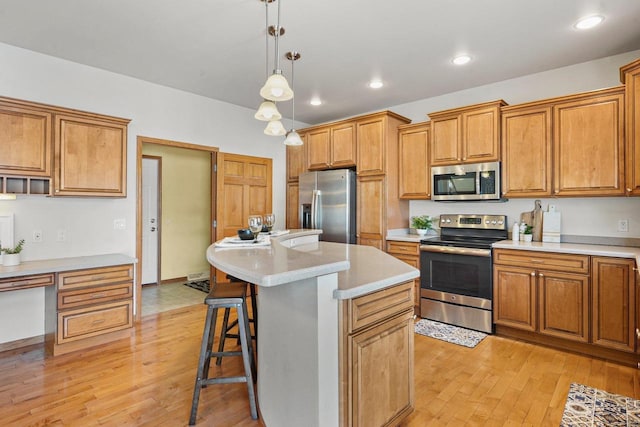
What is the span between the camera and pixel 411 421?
199cm

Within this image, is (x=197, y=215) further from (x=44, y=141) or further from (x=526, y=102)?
(x=526, y=102)

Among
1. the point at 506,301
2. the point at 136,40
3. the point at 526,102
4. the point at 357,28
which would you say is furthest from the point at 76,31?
the point at 506,301

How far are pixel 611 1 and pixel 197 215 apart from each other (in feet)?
19.0

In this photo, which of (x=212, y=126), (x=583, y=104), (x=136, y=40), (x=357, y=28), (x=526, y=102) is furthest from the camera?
(x=212, y=126)

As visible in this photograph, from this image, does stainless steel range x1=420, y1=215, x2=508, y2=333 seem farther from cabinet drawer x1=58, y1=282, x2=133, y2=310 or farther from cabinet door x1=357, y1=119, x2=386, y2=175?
cabinet drawer x1=58, y1=282, x2=133, y2=310

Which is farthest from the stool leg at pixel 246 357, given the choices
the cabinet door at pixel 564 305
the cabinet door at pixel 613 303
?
the cabinet door at pixel 613 303

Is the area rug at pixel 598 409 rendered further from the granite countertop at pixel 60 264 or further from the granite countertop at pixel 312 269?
the granite countertop at pixel 60 264

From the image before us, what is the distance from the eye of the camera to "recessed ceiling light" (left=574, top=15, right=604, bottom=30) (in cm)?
251

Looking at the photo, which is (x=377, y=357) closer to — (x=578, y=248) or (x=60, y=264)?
(x=578, y=248)

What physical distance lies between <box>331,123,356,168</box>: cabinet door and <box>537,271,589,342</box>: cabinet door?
255cm

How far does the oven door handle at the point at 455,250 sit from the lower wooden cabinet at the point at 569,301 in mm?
109

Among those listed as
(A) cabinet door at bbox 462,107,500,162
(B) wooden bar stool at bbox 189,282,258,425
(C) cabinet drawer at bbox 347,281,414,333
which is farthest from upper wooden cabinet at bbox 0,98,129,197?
(A) cabinet door at bbox 462,107,500,162

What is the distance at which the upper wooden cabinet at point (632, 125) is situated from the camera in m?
2.60

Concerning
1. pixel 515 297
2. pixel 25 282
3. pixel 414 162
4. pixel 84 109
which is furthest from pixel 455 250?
pixel 84 109
